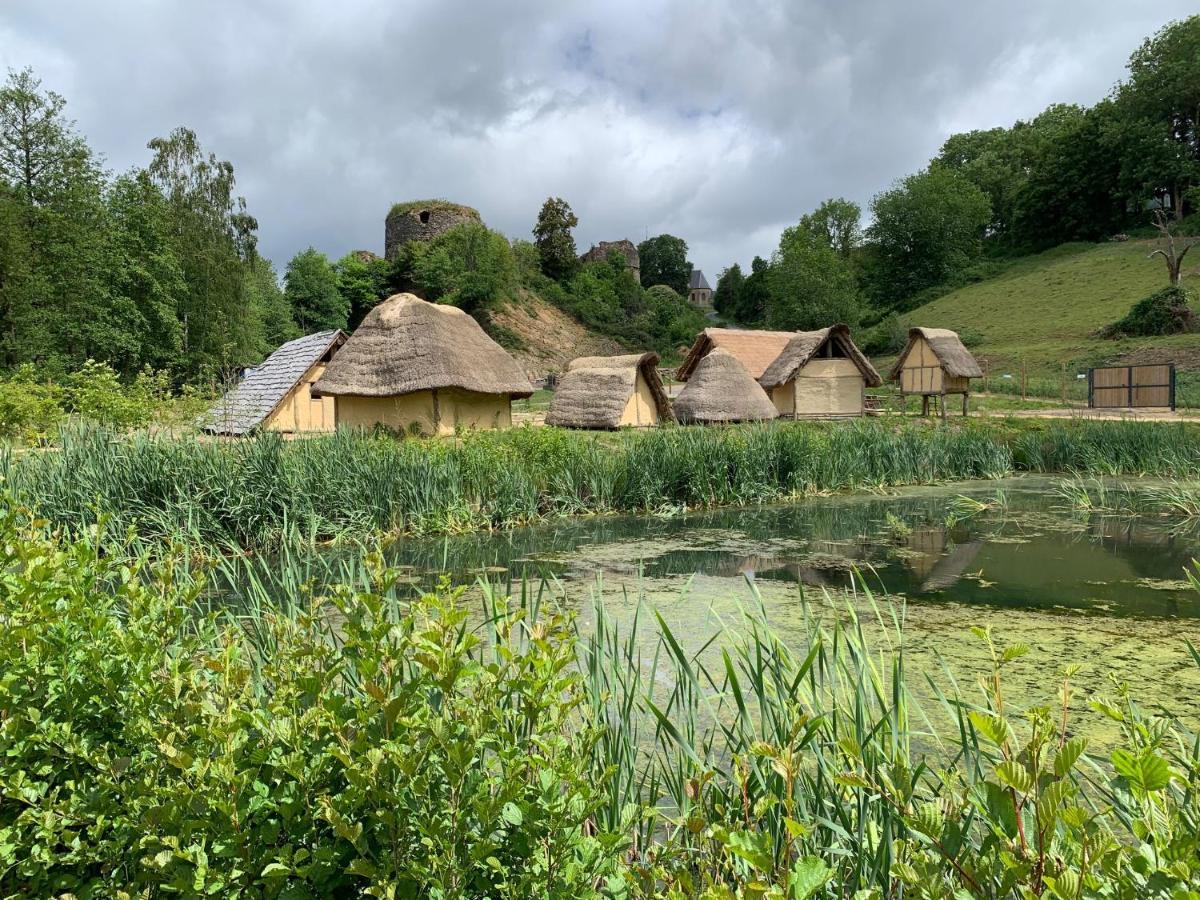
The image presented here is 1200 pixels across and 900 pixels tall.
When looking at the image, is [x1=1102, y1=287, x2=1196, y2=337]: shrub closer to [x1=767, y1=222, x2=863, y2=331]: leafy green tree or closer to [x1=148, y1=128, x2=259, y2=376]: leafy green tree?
[x1=767, y1=222, x2=863, y2=331]: leafy green tree

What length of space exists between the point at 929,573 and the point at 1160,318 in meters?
25.1

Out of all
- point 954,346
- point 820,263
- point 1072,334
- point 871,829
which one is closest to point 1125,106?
point 820,263

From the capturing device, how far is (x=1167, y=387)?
60.2 ft

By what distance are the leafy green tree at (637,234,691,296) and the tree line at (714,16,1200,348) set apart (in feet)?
22.8

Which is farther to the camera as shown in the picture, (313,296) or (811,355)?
(313,296)

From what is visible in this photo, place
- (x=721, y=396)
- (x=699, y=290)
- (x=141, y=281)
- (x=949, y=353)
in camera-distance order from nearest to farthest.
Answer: (x=721, y=396) → (x=949, y=353) → (x=141, y=281) → (x=699, y=290)

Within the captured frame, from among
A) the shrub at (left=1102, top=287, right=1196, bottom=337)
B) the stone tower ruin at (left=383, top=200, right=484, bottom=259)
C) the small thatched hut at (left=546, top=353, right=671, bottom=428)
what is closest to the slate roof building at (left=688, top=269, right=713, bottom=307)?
the stone tower ruin at (left=383, top=200, right=484, bottom=259)

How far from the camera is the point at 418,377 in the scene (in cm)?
1302

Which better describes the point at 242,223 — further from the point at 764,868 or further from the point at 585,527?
the point at 764,868

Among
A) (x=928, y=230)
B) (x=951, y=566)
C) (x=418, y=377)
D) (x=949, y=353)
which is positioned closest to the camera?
(x=951, y=566)

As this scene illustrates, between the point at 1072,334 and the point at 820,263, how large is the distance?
528 inches

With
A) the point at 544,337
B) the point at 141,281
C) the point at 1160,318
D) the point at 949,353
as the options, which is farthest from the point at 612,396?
the point at 544,337

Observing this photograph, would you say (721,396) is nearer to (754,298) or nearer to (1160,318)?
(1160,318)

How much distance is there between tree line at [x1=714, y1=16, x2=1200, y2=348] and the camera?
38.2 metres
